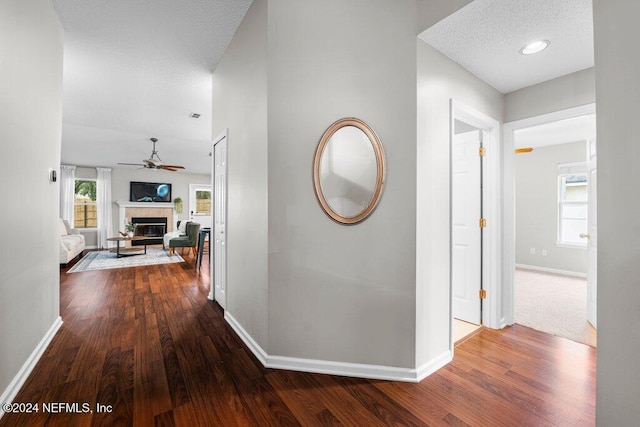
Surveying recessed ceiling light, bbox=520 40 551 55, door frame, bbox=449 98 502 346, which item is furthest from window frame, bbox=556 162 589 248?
recessed ceiling light, bbox=520 40 551 55

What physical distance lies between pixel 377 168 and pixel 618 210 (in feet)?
3.80

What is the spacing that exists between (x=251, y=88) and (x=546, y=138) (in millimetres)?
5401

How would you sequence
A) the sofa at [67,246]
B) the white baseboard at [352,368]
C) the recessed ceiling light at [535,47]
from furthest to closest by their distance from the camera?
1. the sofa at [67,246]
2. the recessed ceiling light at [535,47]
3. the white baseboard at [352,368]

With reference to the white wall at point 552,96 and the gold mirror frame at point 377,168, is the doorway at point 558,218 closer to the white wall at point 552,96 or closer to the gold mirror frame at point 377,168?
the white wall at point 552,96

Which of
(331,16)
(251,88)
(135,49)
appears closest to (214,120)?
(135,49)

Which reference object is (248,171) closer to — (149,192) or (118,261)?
(118,261)

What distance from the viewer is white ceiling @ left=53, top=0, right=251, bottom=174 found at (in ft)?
7.66

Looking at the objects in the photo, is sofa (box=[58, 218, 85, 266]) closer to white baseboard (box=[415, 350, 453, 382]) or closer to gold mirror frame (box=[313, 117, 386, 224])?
gold mirror frame (box=[313, 117, 386, 224])

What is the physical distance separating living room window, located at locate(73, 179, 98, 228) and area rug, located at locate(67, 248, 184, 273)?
2.38 metres

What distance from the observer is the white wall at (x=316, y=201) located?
1.87 metres

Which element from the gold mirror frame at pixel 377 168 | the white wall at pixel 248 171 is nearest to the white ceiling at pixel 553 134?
the gold mirror frame at pixel 377 168

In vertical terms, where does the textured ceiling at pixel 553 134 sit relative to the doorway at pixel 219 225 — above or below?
above

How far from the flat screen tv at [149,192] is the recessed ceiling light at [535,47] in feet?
33.3

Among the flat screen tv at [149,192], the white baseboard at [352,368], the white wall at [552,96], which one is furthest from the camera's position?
the flat screen tv at [149,192]
